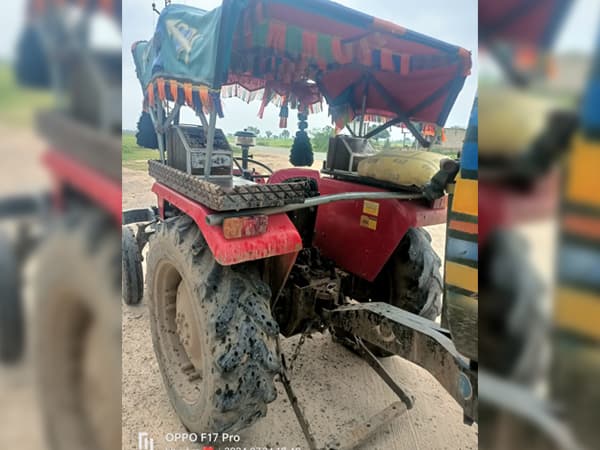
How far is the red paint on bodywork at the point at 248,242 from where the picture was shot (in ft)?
5.58

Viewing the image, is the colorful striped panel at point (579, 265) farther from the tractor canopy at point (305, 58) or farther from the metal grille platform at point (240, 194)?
the tractor canopy at point (305, 58)

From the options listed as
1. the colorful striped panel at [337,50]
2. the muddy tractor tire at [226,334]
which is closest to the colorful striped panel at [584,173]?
the muddy tractor tire at [226,334]

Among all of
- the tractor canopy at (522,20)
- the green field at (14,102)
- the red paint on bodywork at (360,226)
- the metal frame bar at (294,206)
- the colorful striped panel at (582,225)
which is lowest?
the red paint on bodywork at (360,226)

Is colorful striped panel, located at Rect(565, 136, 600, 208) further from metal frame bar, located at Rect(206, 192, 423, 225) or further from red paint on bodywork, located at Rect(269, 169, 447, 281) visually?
red paint on bodywork, located at Rect(269, 169, 447, 281)

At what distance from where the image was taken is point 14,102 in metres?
0.51

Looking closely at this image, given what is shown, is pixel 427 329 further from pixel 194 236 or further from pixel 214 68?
pixel 214 68

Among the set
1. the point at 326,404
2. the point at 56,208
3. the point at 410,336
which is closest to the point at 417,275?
the point at 410,336

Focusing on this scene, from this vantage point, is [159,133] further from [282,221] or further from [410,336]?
[410,336]

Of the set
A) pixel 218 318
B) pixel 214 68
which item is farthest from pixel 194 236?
pixel 214 68

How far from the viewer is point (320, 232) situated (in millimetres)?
2967

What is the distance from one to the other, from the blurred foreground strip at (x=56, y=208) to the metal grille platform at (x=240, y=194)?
1124 millimetres

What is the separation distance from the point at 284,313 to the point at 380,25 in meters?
1.89

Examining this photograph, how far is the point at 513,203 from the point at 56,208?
0.63 meters

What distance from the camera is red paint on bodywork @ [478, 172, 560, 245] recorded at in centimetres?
40
